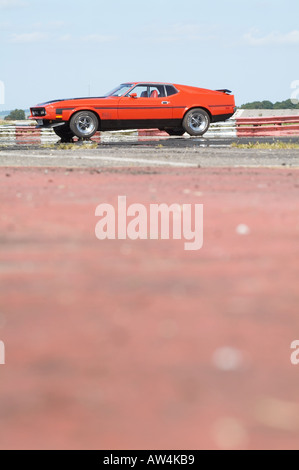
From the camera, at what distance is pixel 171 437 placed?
1.54 m

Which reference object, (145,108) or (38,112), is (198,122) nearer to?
(145,108)

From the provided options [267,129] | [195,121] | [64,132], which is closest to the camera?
[64,132]

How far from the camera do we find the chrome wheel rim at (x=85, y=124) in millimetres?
16281

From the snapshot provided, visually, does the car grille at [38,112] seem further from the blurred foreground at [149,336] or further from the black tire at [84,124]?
the blurred foreground at [149,336]

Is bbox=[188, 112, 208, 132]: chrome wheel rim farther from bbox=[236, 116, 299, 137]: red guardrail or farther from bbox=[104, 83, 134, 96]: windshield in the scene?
bbox=[236, 116, 299, 137]: red guardrail

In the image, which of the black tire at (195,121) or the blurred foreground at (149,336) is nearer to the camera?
the blurred foreground at (149,336)

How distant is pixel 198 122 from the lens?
17.8 m

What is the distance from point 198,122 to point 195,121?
0.08 m
